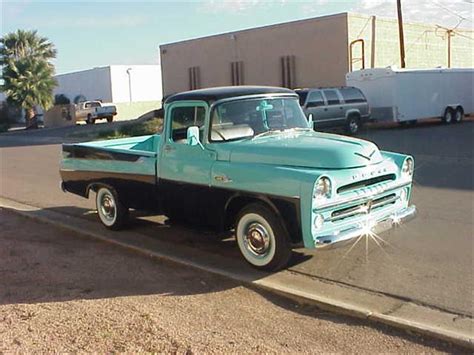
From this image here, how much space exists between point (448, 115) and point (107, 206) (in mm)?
21698

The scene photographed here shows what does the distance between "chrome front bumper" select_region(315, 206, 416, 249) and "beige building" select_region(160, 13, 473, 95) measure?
24.9 m

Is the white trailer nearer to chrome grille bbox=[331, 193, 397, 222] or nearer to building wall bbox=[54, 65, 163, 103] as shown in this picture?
chrome grille bbox=[331, 193, 397, 222]

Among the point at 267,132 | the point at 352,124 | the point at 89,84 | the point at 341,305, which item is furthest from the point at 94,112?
the point at 341,305

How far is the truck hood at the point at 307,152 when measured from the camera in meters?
5.70

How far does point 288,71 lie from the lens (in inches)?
1296

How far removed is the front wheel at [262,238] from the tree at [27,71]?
4278 centimetres

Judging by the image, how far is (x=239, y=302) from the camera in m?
5.12

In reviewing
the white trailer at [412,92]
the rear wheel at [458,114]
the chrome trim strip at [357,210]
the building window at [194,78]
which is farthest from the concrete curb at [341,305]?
the building window at [194,78]

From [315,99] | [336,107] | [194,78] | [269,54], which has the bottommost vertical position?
[336,107]

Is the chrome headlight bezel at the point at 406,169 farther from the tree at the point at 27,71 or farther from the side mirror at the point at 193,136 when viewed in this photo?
the tree at the point at 27,71

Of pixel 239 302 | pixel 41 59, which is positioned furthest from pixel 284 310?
pixel 41 59

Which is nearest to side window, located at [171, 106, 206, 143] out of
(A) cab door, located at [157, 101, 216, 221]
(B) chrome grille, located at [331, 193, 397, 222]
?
(A) cab door, located at [157, 101, 216, 221]

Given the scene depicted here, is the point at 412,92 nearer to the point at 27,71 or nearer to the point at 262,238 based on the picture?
the point at 262,238

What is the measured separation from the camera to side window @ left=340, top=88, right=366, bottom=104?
72.5ft
